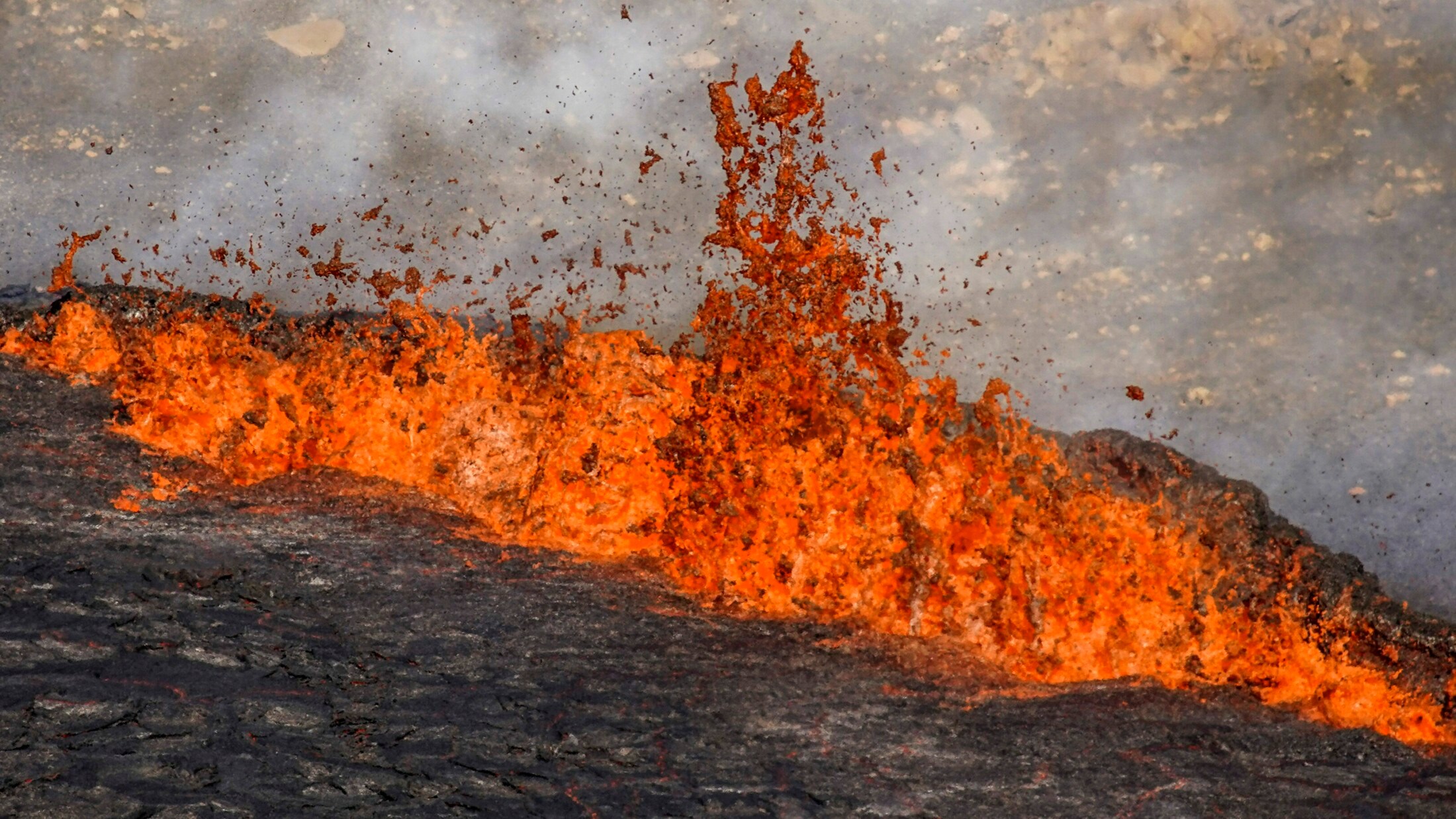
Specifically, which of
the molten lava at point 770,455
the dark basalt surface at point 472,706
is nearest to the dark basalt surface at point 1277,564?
the molten lava at point 770,455

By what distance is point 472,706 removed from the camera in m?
3.71

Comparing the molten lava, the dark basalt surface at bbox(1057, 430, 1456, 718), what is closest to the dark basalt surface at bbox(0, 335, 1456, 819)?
the molten lava

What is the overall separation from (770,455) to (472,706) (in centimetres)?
193

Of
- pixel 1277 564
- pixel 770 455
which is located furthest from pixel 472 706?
pixel 1277 564

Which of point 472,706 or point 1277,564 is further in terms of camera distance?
point 1277,564

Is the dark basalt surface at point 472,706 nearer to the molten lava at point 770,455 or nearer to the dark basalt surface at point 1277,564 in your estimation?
the molten lava at point 770,455

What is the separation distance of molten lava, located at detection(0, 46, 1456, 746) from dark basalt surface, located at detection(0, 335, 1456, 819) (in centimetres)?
34

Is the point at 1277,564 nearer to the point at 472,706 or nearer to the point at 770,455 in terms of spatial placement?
the point at 770,455

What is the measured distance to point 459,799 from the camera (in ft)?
11.0

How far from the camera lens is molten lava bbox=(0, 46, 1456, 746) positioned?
191 inches

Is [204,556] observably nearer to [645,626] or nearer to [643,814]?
[645,626]

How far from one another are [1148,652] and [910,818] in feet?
5.70

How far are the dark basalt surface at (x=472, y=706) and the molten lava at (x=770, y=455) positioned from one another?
0.34m

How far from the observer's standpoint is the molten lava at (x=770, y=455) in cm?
484
